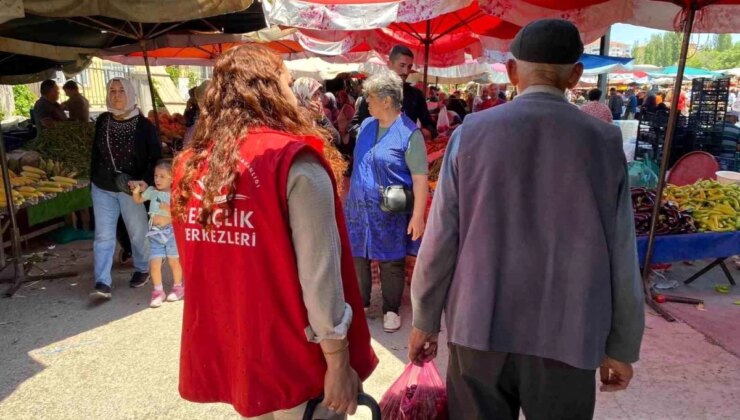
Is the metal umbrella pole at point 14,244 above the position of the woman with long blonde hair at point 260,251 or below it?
below

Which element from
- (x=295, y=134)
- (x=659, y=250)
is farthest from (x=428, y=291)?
(x=659, y=250)

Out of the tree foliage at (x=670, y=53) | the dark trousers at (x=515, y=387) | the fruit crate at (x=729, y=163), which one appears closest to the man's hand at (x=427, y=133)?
the dark trousers at (x=515, y=387)

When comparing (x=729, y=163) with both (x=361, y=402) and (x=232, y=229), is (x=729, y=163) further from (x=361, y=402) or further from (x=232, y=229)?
(x=232, y=229)

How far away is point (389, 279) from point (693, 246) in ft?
8.59

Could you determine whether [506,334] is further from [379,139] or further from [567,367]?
[379,139]

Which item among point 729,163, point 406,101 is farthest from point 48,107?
point 729,163

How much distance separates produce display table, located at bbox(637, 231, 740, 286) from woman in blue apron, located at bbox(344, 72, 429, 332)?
207 cm

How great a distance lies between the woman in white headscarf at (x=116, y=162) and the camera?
4652 millimetres

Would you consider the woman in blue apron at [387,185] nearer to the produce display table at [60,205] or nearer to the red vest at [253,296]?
the red vest at [253,296]

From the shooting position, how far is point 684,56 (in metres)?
4.54

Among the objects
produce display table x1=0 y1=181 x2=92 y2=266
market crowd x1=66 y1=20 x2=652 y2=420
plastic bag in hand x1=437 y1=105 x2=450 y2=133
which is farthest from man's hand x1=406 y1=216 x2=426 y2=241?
plastic bag in hand x1=437 y1=105 x2=450 y2=133

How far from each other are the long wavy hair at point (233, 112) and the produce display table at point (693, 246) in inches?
153

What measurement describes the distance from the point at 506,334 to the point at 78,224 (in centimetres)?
693

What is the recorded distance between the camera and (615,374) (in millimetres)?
1883
